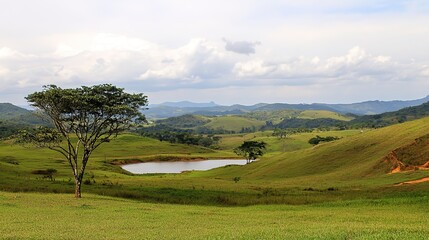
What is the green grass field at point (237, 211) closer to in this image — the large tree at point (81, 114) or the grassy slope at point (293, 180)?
the grassy slope at point (293, 180)

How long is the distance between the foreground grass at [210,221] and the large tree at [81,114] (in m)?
8.70

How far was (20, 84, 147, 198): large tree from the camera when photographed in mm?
47000

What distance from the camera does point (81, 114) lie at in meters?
50.0

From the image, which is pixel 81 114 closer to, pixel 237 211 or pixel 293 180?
pixel 237 211

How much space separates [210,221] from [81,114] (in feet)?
90.1

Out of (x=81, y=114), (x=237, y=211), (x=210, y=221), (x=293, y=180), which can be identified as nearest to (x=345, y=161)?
(x=293, y=180)

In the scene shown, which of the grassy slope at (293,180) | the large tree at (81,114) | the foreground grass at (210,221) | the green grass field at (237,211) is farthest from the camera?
the grassy slope at (293,180)

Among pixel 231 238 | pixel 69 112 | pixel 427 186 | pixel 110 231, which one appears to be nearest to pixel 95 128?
pixel 69 112

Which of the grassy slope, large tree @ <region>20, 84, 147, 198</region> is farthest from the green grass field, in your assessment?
large tree @ <region>20, 84, 147, 198</region>

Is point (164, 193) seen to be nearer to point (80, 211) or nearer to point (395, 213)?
point (80, 211)

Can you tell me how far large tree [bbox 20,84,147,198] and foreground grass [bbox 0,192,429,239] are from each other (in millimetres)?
8697

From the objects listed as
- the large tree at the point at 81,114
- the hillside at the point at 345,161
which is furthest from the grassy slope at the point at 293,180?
the large tree at the point at 81,114

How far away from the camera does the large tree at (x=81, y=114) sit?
Result: 47.0m

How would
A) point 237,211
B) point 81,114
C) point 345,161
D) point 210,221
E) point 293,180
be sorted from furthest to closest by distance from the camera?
point 345,161
point 293,180
point 81,114
point 237,211
point 210,221
